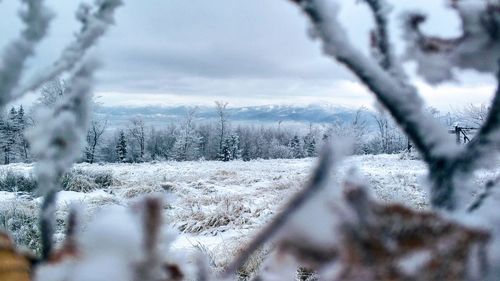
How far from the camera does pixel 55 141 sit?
1.22ft

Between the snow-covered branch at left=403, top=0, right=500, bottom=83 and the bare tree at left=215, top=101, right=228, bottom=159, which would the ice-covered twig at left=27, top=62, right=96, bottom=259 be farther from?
the bare tree at left=215, top=101, right=228, bottom=159

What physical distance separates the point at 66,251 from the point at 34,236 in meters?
4.59

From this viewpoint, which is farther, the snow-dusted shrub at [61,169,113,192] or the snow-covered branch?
the snow-dusted shrub at [61,169,113,192]

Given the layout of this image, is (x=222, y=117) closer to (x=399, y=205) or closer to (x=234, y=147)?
(x=234, y=147)

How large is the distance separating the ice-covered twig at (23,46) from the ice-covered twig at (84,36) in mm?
15

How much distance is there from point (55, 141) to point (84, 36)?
0.13 metres

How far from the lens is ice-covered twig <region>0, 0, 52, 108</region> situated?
0.41 metres

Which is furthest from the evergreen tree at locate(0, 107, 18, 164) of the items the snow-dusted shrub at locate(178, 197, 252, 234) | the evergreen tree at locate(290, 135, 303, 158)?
the snow-dusted shrub at locate(178, 197, 252, 234)

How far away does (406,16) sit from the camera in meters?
0.40

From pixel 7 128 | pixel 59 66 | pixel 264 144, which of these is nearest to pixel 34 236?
pixel 59 66

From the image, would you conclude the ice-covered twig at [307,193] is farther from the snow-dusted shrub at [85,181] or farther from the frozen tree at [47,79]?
the snow-dusted shrub at [85,181]

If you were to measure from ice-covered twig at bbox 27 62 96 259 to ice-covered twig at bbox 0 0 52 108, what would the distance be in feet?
0.21

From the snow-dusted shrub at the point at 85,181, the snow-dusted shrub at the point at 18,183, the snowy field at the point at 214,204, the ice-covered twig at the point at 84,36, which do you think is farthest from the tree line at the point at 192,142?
the ice-covered twig at the point at 84,36

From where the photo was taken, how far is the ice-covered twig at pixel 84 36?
43cm
